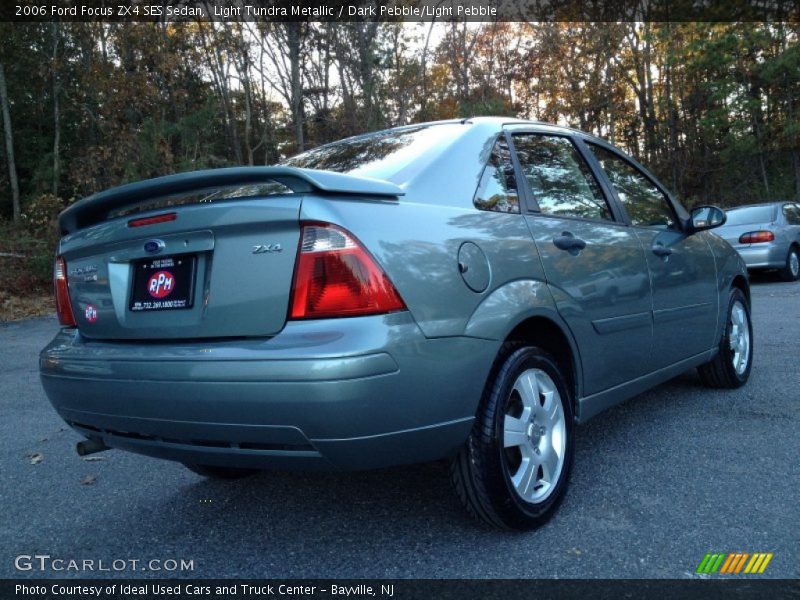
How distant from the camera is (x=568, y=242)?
9.95 feet

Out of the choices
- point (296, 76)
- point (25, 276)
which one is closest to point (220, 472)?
point (25, 276)

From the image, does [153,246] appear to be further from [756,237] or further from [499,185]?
[756,237]

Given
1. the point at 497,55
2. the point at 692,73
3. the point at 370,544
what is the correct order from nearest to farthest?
the point at 370,544
the point at 692,73
the point at 497,55

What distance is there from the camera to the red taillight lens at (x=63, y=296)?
282 centimetres

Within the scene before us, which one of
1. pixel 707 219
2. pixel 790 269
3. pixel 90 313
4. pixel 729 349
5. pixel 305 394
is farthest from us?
pixel 790 269

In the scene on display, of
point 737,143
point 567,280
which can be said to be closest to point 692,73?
point 737,143

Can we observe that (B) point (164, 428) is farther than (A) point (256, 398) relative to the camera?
Yes

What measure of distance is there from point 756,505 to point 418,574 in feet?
4.56

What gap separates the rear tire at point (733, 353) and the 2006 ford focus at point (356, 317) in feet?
5.53

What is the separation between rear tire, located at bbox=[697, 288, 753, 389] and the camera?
4.61 metres

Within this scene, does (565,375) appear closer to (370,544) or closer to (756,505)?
(756,505)

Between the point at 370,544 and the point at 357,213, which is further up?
the point at 357,213

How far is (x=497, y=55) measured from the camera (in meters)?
31.4

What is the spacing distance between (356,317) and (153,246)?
80cm
